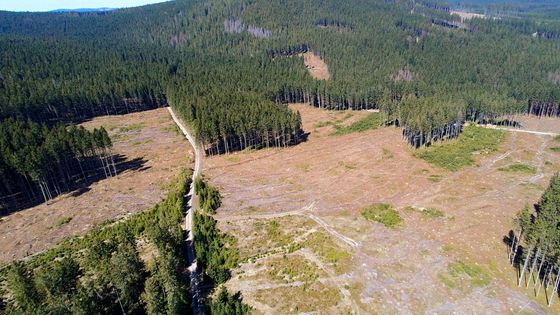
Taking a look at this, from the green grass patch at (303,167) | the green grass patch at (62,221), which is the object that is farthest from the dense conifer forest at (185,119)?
the green grass patch at (303,167)

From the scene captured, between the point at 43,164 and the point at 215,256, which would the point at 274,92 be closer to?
the point at 43,164

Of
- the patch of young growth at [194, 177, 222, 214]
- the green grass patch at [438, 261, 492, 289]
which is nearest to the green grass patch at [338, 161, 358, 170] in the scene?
the patch of young growth at [194, 177, 222, 214]

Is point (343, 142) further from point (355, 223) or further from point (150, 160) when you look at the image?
point (150, 160)

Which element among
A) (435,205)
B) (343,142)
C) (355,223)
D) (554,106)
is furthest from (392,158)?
(554,106)

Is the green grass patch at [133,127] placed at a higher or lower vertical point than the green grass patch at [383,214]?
higher

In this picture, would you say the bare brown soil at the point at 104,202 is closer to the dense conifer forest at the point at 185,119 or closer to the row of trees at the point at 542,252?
the dense conifer forest at the point at 185,119

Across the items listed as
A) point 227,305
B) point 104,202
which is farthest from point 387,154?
point 104,202
